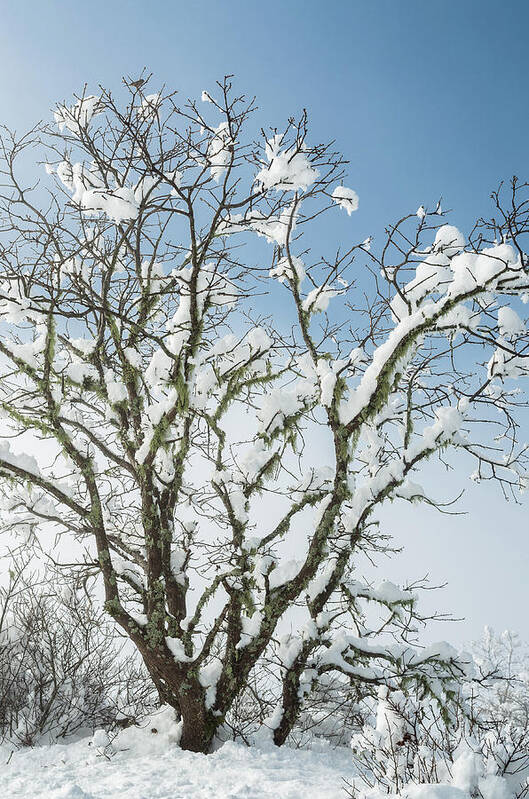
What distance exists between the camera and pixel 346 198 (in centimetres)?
559

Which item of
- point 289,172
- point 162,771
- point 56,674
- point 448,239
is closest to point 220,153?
point 289,172

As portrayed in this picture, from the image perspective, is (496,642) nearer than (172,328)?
No

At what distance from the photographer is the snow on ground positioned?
13.4 ft

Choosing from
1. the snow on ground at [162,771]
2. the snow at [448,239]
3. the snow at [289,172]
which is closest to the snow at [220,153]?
the snow at [289,172]

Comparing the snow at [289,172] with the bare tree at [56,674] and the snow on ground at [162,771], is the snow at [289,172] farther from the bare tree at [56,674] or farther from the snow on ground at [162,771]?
the bare tree at [56,674]

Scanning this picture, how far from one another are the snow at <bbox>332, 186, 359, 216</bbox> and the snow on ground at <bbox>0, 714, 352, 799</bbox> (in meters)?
5.34

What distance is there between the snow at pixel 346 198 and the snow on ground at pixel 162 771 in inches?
210

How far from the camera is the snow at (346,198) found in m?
5.56

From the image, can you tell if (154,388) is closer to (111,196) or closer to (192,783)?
(111,196)

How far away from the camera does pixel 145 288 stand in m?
7.23

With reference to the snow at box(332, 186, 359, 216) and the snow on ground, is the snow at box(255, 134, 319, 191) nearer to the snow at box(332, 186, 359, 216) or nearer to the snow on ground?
the snow at box(332, 186, 359, 216)

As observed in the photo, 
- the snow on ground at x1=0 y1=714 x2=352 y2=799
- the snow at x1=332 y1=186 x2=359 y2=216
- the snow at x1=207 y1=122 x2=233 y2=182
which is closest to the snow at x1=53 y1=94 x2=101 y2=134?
the snow at x1=207 y1=122 x2=233 y2=182

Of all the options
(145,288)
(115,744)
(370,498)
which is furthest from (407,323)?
(115,744)

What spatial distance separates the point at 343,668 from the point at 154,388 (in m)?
4.44
